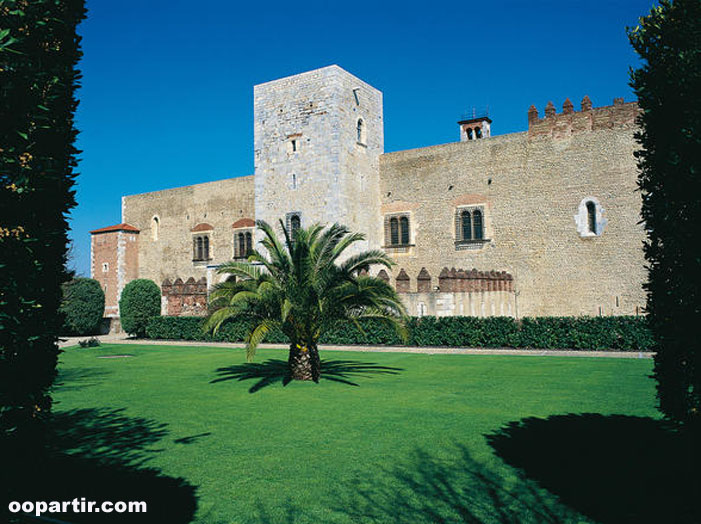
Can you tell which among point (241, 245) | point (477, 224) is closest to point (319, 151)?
point (477, 224)

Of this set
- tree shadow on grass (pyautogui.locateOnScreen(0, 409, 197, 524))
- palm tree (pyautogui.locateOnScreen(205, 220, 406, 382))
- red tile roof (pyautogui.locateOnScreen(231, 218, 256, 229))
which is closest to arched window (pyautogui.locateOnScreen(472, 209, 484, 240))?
red tile roof (pyautogui.locateOnScreen(231, 218, 256, 229))

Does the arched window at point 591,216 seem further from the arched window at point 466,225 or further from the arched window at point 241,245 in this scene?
the arched window at point 241,245

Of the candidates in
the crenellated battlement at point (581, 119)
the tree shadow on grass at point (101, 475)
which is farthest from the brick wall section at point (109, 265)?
the tree shadow on grass at point (101, 475)

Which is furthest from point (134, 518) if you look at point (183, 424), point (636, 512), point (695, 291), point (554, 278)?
point (554, 278)

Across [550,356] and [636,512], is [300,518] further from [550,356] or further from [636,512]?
[550,356]

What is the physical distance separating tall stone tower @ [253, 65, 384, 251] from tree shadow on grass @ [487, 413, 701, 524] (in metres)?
17.7

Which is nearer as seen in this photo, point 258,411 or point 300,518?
point 300,518

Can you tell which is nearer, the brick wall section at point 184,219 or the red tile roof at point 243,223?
the red tile roof at point 243,223

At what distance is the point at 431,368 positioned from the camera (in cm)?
1327

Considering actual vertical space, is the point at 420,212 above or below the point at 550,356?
above

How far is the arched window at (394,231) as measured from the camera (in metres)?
26.9

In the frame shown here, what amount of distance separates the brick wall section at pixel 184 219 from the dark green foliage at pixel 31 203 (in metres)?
27.6

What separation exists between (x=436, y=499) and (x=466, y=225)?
20.9 metres

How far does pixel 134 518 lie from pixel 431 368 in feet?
31.0
